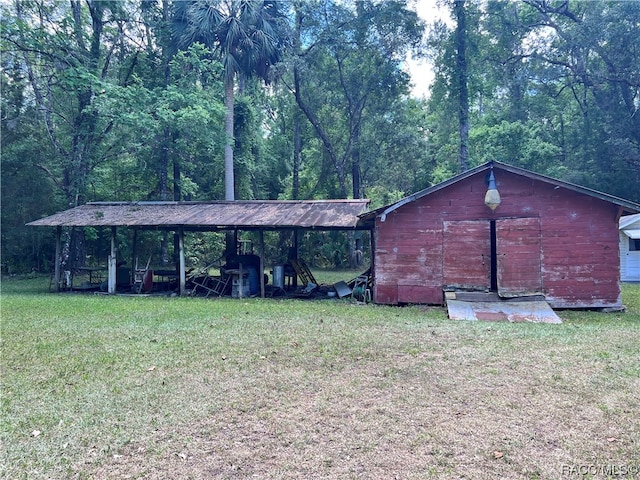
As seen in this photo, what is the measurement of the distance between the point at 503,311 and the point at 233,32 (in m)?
14.7

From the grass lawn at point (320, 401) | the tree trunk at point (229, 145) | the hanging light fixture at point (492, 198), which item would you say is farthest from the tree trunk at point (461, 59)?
the grass lawn at point (320, 401)

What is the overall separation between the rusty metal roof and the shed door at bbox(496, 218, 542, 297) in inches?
149

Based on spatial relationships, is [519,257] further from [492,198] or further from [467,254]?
[492,198]

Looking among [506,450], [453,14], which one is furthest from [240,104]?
[506,450]

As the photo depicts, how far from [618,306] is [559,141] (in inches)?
694

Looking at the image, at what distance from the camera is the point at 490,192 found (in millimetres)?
9477

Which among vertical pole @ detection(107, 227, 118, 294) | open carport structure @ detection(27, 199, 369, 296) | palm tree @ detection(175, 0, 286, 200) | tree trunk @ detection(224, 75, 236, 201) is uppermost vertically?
palm tree @ detection(175, 0, 286, 200)

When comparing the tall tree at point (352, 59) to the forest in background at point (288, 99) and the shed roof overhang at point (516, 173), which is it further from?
the shed roof overhang at point (516, 173)

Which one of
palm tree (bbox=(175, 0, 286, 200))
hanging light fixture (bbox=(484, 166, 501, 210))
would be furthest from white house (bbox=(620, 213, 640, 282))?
palm tree (bbox=(175, 0, 286, 200))

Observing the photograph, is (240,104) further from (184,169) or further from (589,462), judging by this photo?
(589,462)

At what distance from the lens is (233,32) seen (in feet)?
55.3

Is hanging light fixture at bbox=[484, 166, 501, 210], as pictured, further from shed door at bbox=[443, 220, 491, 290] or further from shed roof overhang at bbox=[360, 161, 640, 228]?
shed door at bbox=[443, 220, 491, 290]

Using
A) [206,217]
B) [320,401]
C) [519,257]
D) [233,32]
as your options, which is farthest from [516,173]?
[233,32]

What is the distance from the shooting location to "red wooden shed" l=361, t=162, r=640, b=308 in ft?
32.4
